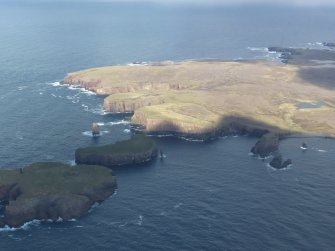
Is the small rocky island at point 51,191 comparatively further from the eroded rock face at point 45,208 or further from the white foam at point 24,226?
the white foam at point 24,226

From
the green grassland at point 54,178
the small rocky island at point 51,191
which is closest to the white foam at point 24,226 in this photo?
the small rocky island at point 51,191

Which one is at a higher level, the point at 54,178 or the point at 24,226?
the point at 54,178

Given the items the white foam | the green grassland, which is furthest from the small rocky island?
the white foam

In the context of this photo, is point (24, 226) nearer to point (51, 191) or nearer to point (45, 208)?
point (45, 208)

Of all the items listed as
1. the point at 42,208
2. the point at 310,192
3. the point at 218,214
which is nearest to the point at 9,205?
the point at 42,208

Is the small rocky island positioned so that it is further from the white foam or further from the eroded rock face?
the white foam

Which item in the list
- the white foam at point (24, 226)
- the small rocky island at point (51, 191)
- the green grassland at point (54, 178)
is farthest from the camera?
the green grassland at point (54, 178)

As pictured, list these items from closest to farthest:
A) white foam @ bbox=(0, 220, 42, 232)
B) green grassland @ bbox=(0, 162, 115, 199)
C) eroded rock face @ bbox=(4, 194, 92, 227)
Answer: white foam @ bbox=(0, 220, 42, 232), eroded rock face @ bbox=(4, 194, 92, 227), green grassland @ bbox=(0, 162, 115, 199)

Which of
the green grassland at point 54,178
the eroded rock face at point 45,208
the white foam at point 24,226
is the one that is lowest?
the white foam at point 24,226

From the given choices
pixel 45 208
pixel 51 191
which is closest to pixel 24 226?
pixel 45 208
